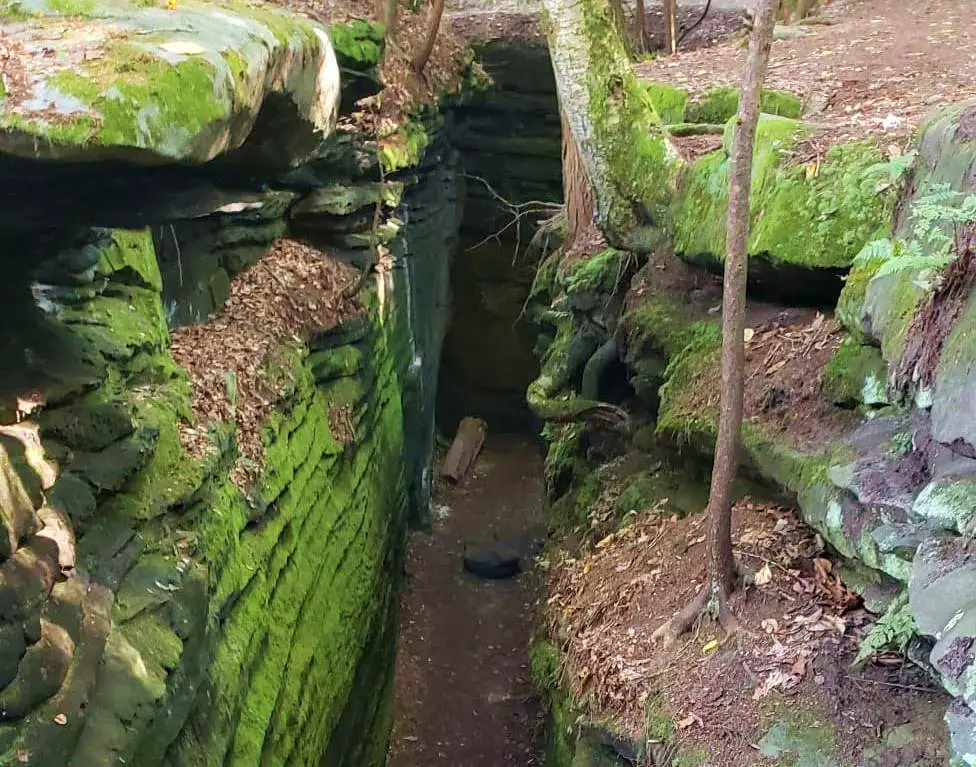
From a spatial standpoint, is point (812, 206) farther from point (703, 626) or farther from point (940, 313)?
point (703, 626)

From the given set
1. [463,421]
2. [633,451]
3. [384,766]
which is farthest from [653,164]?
[463,421]

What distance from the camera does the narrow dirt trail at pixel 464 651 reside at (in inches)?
324

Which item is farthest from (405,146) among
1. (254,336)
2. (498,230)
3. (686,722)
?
(686,722)

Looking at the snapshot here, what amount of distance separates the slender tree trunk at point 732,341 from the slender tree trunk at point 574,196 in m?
4.82

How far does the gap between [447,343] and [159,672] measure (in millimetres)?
12992

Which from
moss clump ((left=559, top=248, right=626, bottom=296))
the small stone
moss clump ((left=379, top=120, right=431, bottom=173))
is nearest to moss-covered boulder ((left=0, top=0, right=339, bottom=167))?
moss clump ((left=559, top=248, right=626, bottom=296))

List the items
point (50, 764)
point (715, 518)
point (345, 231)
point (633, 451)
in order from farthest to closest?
point (345, 231)
point (633, 451)
point (715, 518)
point (50, 764)

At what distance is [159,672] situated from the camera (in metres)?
3.90

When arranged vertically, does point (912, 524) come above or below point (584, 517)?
above

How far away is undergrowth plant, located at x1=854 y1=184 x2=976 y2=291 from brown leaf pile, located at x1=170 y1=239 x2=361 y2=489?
3.74m

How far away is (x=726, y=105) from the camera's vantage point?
8.00 meters

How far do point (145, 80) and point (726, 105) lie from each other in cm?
615

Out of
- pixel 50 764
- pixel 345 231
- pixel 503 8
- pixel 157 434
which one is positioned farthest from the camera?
pixel 503 8

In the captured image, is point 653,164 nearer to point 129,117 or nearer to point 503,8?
point 129,117
